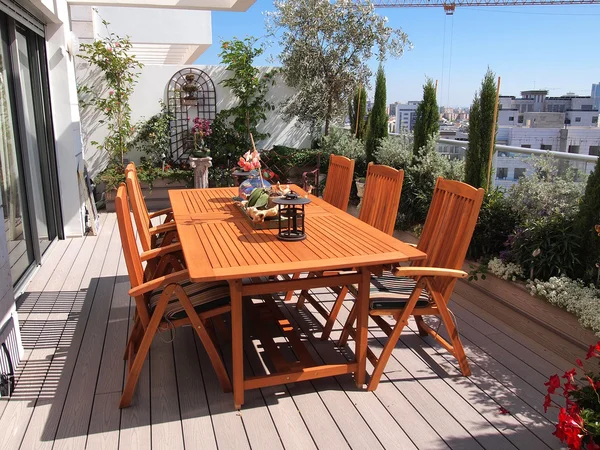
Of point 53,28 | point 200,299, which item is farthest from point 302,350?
point 53,28

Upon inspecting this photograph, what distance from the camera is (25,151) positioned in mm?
4281

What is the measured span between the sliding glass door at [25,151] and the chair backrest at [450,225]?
2911mm

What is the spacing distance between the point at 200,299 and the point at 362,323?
31.2 inches

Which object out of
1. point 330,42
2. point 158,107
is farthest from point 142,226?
point 330,42

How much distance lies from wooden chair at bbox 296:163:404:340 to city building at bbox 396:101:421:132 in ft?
7.86

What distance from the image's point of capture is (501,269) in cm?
348

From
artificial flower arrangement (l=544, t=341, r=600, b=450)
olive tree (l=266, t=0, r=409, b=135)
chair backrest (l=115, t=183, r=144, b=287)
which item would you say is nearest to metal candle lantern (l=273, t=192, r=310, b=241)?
chair backrest (l=115, t=183, r=144, b=287)

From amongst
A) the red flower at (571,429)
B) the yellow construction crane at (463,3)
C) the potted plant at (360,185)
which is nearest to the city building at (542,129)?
the potted plant at (360,185)

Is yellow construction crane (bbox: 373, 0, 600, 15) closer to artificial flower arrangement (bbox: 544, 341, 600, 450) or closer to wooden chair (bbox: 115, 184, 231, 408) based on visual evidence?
wooden chair (bbox: 115, 184, 231, 408)

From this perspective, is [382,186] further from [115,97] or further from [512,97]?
[115,97]

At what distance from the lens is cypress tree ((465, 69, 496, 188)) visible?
4.20 m

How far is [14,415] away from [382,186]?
2.41 meters

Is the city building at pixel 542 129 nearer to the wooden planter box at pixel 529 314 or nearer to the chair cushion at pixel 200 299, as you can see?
the wooden planter box at pixel 529 314

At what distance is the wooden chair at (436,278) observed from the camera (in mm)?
2506
